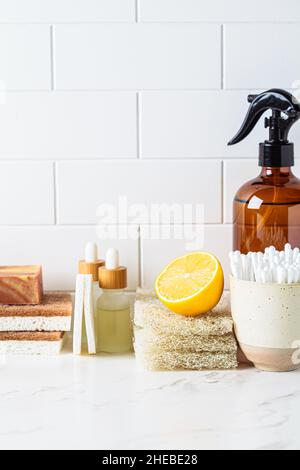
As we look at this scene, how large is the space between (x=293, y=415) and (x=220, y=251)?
1.27ft

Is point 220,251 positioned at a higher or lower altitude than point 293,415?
higher

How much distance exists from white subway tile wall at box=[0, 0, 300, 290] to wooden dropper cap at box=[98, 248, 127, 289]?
0.11 m

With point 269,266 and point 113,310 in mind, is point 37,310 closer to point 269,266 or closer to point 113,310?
point 113,310

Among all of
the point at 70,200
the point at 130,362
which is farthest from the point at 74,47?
the point at 130,362

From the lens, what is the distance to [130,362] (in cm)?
109

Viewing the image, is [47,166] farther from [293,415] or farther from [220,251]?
[293,415]

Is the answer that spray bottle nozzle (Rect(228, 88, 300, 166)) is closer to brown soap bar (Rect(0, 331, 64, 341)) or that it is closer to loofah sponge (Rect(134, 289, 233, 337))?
loofah sponge (Rect(134, 289, 233, 337))

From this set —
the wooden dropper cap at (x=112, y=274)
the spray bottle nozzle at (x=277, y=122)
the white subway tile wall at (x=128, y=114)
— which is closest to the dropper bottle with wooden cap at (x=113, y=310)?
the wooden dropper cap at (x=112, y=274)

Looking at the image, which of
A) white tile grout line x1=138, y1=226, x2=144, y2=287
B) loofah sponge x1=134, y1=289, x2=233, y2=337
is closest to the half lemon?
loofah sponge x1=134, y1=289, x2=233, y2=337

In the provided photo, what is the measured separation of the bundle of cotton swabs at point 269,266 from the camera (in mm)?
1000

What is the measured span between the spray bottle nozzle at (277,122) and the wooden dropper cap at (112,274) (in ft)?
0.85

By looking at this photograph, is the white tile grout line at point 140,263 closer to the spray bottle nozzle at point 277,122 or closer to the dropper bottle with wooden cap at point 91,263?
the dropper bottle with wooden cap at point 91,263

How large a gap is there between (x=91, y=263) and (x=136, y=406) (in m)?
0.28

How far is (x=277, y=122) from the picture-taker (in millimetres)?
1087
